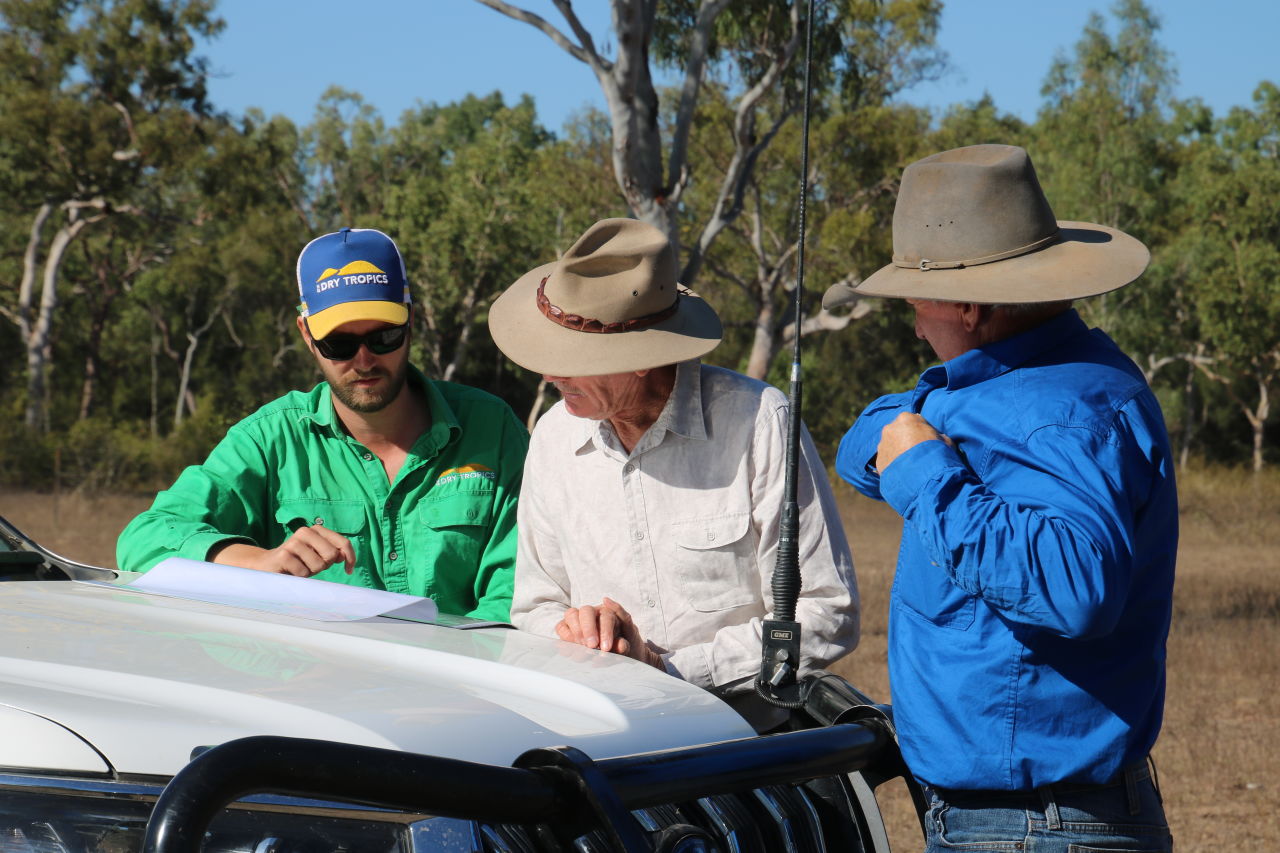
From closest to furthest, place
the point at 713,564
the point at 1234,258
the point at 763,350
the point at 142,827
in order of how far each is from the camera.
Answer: the point at 142,827
the point at 713,564
the point at 763,350
the point at 1234,258

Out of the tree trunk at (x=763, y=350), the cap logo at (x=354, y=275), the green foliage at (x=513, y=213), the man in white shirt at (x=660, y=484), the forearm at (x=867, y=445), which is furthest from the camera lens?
the green foliage at (x=513, y=213)

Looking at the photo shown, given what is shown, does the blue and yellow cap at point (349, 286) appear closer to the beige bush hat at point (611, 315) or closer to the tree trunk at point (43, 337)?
the beige bush hat at point (611, 315)

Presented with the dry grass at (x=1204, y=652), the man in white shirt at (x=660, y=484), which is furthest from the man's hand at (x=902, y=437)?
the dry grass at (x=1204, y=652)

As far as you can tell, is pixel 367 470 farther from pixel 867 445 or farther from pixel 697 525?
pixel 867 445

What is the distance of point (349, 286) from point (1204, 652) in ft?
30.8

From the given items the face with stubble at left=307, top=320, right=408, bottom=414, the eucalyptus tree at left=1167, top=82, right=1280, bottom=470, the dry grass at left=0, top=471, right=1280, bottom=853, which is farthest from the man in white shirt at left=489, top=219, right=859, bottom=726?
the eucalyptus tree at left=1167, top=82, right=1280, bottom=470

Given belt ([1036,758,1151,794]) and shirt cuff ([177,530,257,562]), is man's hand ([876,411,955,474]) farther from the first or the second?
shirt cuff ([177,530,257,562])

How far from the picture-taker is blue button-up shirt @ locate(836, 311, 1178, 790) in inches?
77.8

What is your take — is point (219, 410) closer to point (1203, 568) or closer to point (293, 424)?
point (1203, 568)

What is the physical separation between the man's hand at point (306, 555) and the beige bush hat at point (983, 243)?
1201 millimetres

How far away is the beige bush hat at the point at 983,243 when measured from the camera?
2.26 m

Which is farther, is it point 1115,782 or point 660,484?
point 660,484

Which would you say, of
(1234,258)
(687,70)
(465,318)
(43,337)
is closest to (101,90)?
(43,337)

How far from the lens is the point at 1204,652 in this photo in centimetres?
1094
